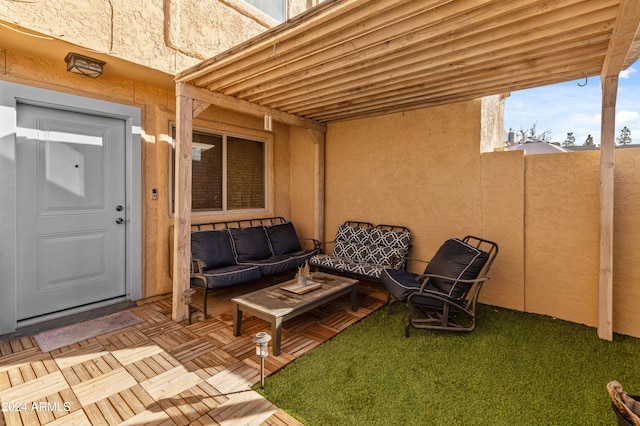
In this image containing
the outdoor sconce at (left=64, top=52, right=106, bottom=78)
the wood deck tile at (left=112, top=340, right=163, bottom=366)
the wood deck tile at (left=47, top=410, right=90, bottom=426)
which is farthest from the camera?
the outdoor sconce at (left=64, top=52, right=106, bottom=78)

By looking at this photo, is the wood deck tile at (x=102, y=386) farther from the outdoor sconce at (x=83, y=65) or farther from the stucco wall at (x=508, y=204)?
the stucco wall at (x=508, y=204)

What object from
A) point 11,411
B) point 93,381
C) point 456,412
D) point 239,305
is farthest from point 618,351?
point 11,411

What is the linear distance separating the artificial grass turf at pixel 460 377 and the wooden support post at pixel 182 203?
168 cm

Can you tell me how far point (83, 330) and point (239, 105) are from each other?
3.07 m

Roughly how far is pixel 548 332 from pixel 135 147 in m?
5.06

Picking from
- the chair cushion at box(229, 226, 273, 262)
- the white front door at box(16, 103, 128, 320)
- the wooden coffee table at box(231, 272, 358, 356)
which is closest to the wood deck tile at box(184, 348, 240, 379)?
the wooden coffee table at box(231, 272, 358, 356)

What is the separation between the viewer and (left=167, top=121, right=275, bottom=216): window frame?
435 cm

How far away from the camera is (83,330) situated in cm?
324

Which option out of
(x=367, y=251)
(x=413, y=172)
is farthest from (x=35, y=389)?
(x=413, y=172)

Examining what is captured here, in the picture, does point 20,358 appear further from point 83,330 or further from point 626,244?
point 626,244

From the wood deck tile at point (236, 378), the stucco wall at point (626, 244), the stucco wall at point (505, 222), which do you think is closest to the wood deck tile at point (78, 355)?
the wood deck tile at point (236, 378)

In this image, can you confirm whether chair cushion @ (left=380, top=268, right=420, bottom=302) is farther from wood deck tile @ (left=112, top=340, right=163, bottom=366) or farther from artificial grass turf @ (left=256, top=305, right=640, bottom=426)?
wood deck tile @ (left=112, top=340, right=163, bottom=366)

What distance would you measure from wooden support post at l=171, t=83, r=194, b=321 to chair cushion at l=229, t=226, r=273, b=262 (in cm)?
103

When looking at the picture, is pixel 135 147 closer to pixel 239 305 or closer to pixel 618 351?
pixel 239 305
